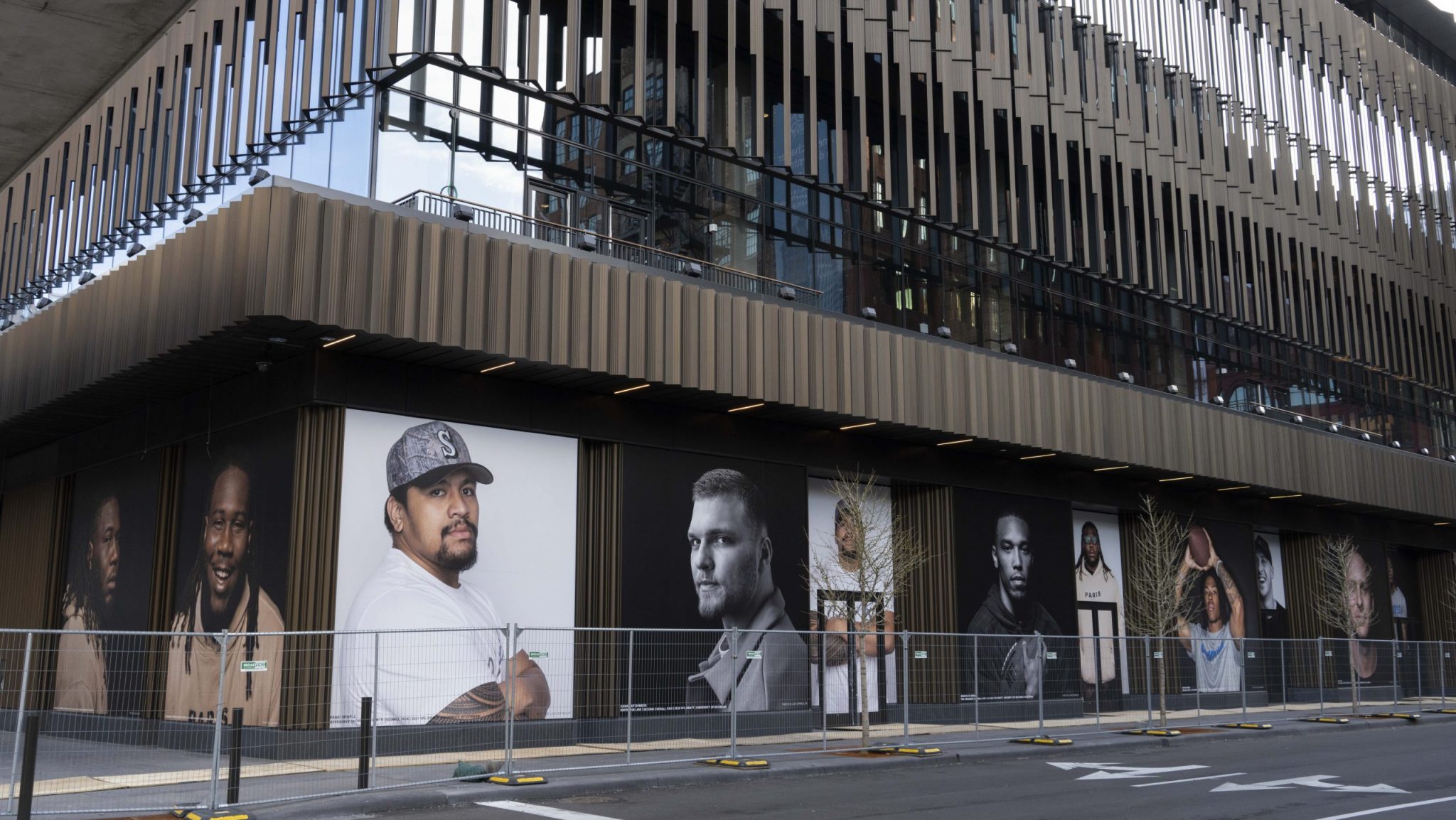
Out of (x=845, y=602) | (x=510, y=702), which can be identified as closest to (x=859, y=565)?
(x=845, y=602)

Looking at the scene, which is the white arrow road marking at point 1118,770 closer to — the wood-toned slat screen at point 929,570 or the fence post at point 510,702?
the wood-toned slat screen at point 929,570

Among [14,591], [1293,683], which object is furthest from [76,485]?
[1293,683]

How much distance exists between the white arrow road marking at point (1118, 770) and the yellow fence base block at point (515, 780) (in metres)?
7.57

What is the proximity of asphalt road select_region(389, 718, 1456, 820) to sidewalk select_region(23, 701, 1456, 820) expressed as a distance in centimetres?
34

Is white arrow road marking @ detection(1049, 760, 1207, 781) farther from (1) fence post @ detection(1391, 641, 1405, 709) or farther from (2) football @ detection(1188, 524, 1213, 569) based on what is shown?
(2) football @ detection(1188, 524, 1213, 569)

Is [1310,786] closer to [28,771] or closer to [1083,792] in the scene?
[1083,792]

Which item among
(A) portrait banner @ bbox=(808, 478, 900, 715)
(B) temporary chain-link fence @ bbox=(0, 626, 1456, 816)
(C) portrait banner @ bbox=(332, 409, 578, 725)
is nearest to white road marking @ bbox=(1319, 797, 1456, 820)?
(B) temporary chain-link fence @ bbox=(0, 626, 1456, 816)

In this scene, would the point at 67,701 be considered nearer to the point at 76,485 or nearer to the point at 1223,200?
the point at 76,485

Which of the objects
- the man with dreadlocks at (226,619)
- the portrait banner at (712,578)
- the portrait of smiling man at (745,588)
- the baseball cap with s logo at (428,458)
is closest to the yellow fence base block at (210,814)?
the man with dreadlocks at (226,619)

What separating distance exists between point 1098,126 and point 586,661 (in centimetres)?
2020

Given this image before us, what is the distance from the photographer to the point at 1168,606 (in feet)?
101

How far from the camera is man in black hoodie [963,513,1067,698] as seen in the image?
26.2 meters

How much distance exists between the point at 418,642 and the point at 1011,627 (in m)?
15.3

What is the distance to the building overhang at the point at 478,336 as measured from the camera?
1797 centimetres
